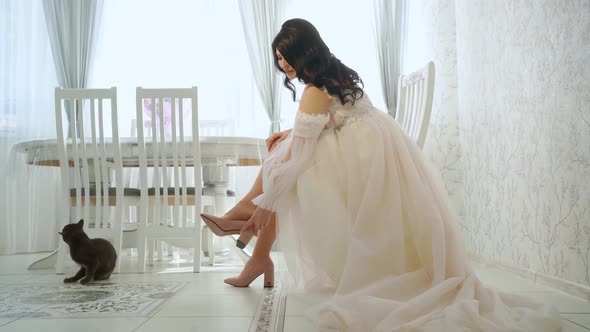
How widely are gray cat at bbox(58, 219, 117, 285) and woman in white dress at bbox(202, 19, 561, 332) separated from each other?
74 cm

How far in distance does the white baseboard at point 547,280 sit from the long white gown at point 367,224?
53 cm

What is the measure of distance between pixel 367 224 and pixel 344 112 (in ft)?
1.45

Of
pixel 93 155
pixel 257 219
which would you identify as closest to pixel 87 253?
pixel 93 155

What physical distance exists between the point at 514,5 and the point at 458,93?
1105mm

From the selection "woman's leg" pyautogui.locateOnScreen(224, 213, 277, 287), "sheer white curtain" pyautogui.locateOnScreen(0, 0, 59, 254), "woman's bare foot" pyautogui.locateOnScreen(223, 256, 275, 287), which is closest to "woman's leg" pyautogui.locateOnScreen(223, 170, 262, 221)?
"woman's leg" pyautogui.locateOnScreen(224, 213, 277, 287)

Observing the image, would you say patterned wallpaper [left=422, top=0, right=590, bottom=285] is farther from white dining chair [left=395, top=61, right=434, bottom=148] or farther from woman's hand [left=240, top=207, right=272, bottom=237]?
woman's hand [left=240, top=207, right=272, bottom=237]

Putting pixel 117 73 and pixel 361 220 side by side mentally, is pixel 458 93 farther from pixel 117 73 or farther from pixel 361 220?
pixel 117 73

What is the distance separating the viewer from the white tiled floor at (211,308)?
1.49 meters

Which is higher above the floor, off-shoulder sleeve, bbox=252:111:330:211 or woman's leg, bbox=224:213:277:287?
off-shoulder sleeve, bbox=252:111:330:211

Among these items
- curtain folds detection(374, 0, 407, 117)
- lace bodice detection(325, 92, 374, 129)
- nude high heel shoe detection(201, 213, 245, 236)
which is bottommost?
nude high heel shoe detection(201, 213, 245, 236)

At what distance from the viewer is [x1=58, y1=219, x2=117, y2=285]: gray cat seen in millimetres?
2293

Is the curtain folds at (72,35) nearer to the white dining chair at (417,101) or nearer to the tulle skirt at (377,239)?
the white dining chair at (417,101)

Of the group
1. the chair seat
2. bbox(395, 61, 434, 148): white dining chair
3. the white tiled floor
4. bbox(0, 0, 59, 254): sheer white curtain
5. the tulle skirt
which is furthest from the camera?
bbox(0, 0, 59, 254): sheer white curtain

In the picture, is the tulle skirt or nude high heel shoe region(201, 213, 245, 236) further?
nude high heel shoe region(201, 213, 245, 236)
